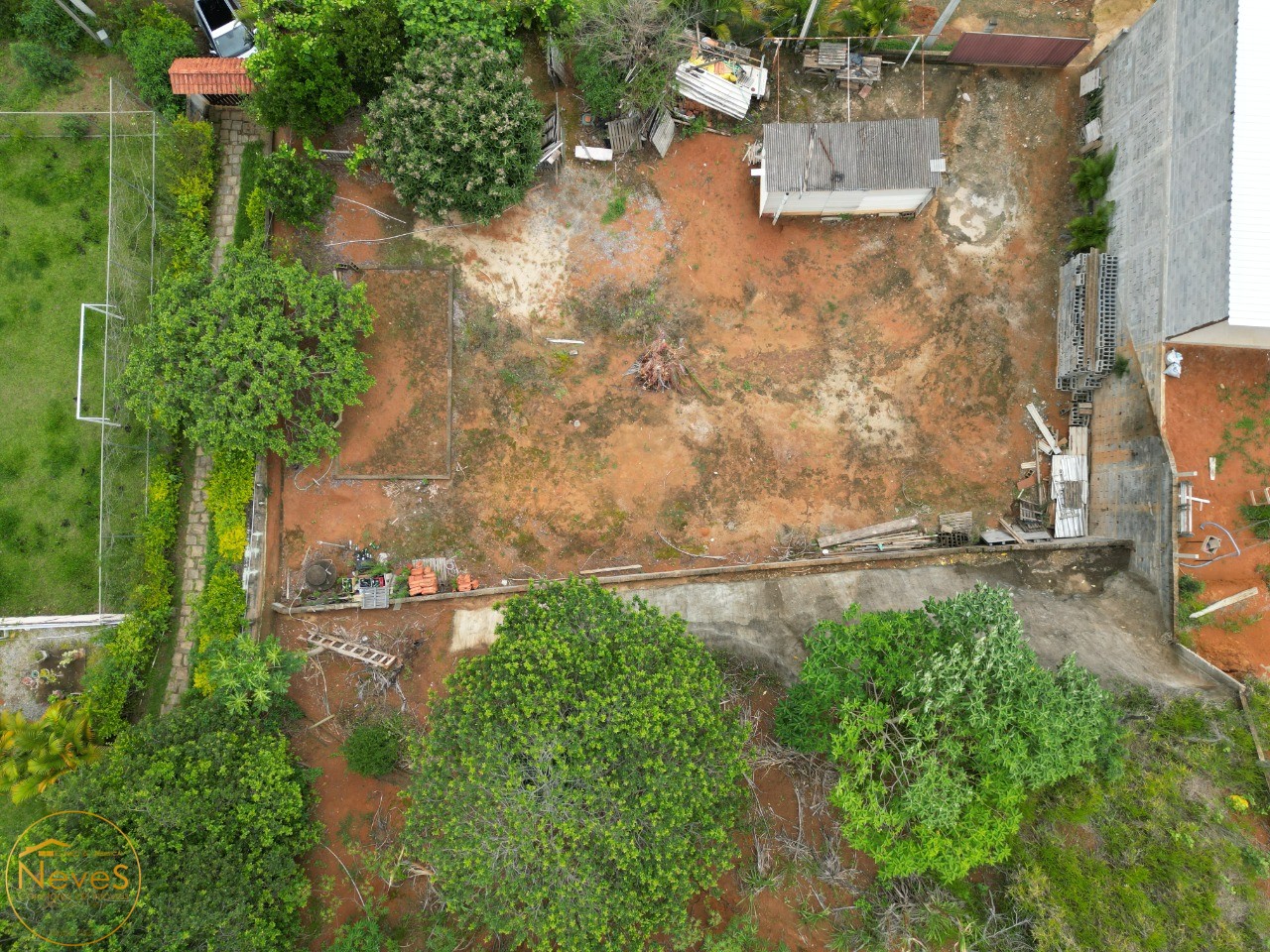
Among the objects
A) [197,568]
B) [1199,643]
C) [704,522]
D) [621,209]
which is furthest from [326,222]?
[1199,643]

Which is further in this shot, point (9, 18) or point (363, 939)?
point (9, 18)

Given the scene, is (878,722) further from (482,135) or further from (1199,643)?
(482,135)


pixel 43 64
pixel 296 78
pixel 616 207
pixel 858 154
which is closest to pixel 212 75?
pixel 296 78

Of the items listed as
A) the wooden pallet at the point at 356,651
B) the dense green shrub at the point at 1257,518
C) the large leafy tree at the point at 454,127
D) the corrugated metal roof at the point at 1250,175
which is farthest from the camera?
the wooden pallet at the point at 356,651

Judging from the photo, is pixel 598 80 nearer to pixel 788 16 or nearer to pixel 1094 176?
pixel 788 16

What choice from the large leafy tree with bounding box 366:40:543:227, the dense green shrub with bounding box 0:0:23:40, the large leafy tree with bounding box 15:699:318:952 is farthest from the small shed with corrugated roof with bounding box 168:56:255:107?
the large leafy tree with bounding box 15:699:318:952

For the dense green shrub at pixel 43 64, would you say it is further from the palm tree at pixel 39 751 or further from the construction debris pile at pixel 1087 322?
the construction debris pile at pixel 1087 322

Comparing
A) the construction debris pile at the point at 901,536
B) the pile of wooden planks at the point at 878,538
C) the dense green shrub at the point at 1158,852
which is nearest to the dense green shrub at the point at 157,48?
the pile of wooden planks at the point at 878,538
